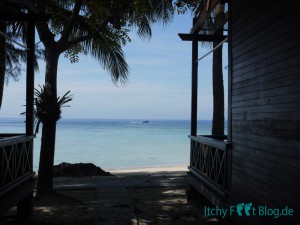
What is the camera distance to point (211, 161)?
269 inches

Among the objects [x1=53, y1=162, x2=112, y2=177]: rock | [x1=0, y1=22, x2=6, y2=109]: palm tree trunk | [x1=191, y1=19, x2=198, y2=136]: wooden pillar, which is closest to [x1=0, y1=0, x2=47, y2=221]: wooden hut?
[x1=0, y1=22, x2=6, y2=109]: palm tree trunk

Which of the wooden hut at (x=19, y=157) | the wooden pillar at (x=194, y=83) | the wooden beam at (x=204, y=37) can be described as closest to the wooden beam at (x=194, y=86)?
the wooden pillar at (x=194, y=83)

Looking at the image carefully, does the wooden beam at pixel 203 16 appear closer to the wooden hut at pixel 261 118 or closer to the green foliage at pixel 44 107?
the wooden hut at pixel 261 118

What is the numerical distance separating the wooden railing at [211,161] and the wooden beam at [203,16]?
2202mm

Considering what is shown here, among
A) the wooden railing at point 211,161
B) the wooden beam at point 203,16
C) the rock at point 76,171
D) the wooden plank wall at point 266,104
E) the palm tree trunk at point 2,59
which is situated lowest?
the rock at point 76,171

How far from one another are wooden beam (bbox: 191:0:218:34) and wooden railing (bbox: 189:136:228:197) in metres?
2.20

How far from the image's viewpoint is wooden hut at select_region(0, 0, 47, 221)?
18.1 ft

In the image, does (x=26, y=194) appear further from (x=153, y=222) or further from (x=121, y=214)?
(x=153, y=222)

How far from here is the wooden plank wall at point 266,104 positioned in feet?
12.0

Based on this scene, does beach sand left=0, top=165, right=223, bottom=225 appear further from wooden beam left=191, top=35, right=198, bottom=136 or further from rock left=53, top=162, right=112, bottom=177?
rock left=53, top=162, right=112, bottom=177

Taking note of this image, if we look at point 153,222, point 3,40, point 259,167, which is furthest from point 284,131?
point 3,40

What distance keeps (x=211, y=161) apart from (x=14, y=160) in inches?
126

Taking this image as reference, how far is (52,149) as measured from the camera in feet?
27.6

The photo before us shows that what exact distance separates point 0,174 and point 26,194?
117 cm
